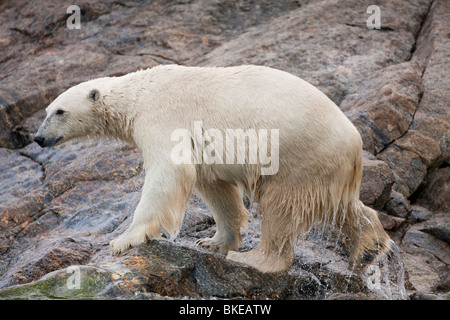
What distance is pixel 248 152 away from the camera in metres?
5.86

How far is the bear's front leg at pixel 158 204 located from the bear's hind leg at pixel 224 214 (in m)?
0.69

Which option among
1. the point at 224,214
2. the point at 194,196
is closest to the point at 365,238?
the point at 224,214

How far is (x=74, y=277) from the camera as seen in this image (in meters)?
5.17

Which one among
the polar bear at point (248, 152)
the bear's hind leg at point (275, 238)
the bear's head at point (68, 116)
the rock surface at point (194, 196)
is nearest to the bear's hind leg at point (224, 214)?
the polar bear at point (248, 152)

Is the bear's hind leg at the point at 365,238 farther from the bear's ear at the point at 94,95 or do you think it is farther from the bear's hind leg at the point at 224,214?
the bear's ear at the point at 94,95

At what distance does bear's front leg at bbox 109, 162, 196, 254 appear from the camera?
18.7 ft

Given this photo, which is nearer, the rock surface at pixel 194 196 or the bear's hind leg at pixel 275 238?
the rock surface at pixel 194 196

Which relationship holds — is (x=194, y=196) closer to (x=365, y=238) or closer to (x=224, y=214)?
(x=224, y=214)

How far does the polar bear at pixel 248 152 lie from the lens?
226 inches

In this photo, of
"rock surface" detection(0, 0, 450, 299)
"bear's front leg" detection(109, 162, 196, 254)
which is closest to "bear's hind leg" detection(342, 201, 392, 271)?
"rock surface" detection(0, 0, 450, 299)

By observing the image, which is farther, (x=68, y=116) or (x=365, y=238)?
(x=68, y=116)

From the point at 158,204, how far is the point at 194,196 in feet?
7.40

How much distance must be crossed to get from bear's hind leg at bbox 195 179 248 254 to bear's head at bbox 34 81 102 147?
143 centimetres
